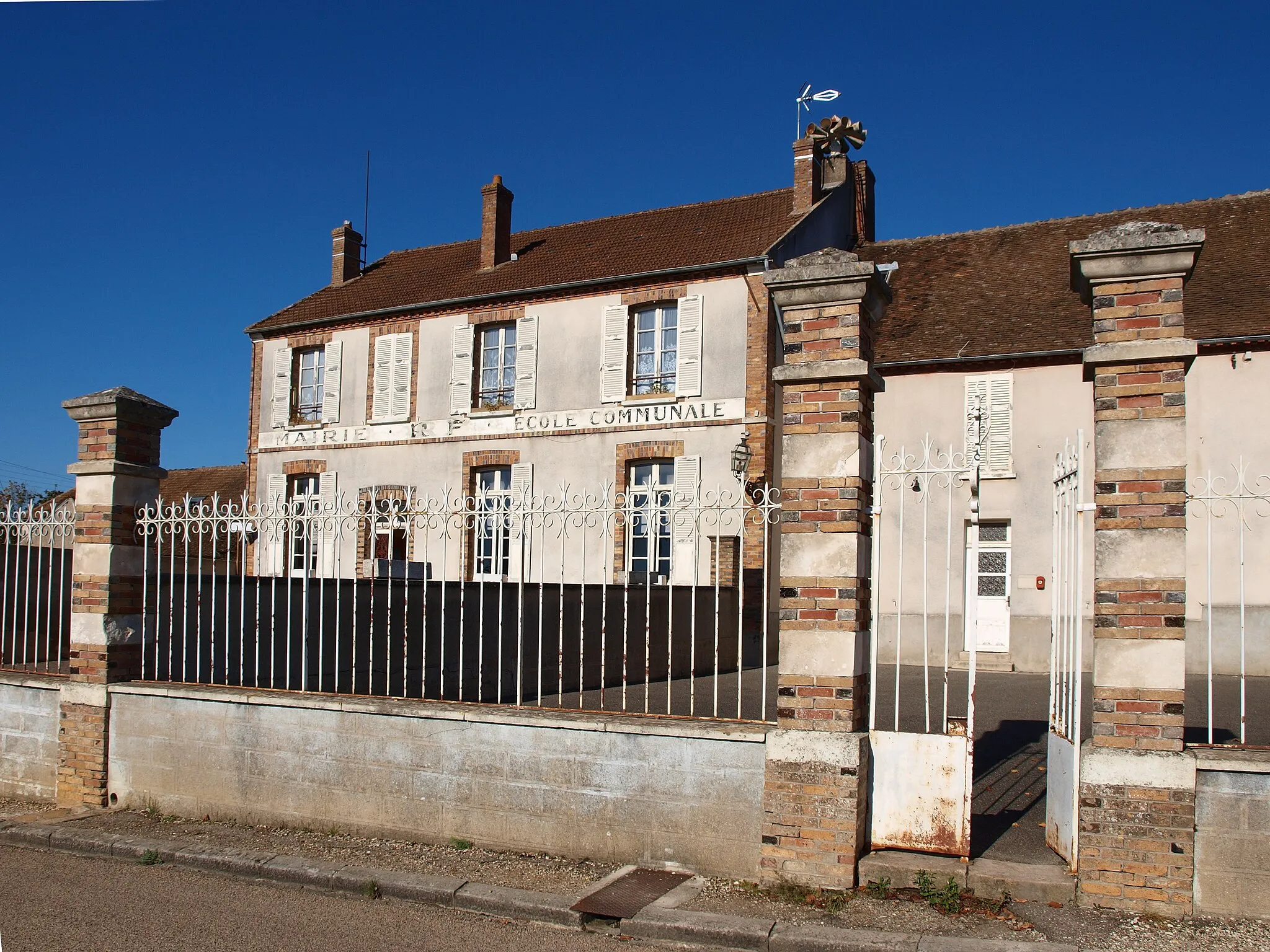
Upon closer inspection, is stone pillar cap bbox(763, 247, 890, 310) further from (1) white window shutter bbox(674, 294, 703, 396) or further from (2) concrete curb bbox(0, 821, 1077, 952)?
(1) white window shutter bbox(674, 294, 703, 396)

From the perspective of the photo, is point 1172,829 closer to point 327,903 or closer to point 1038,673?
point 327,903

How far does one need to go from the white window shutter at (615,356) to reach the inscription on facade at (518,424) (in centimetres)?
26

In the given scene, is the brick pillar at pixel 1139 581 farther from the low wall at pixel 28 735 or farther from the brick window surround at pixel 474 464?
the brick window surround at pixel 474 464

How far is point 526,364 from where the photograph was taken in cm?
1853

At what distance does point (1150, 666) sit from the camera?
15.5ft

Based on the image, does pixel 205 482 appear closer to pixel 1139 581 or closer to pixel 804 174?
pixel 804 174

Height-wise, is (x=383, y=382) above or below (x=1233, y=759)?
above

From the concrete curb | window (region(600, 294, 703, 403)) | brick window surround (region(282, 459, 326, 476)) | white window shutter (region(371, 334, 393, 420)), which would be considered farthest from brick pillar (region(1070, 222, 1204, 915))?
brick window surround (region(282, 459, 326, 476))

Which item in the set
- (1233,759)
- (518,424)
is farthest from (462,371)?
(1233,759)

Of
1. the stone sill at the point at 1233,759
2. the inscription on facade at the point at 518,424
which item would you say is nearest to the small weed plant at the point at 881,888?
the stone sill at the point at 1233,759

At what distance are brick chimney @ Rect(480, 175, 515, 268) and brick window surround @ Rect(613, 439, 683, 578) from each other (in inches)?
215

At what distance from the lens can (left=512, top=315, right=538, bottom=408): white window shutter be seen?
18.4 m

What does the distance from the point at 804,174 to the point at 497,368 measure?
6.51 meters

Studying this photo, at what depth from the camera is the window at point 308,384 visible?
2100 cm
